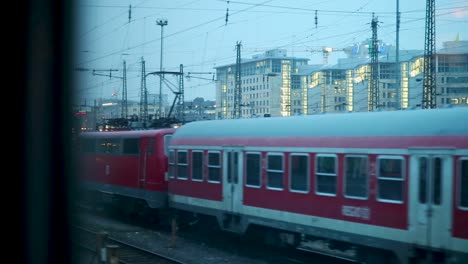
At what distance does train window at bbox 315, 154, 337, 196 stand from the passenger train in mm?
20

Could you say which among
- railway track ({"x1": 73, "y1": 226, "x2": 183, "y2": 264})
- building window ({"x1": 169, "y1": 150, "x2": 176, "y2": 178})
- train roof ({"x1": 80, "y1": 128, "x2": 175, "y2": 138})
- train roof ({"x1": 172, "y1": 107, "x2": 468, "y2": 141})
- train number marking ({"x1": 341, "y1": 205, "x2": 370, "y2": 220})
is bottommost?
railway track ({"x1": 73, "y1": 226, "x2": 183, "y2": 264})

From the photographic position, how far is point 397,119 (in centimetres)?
1064

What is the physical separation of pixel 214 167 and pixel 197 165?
1.00 meters

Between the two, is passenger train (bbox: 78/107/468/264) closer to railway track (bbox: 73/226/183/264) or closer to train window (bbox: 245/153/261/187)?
train window (bbox: 245/153/261/187)

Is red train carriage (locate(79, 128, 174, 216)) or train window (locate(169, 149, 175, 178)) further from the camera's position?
red train carriage (locate(79, 128, 174, 216))

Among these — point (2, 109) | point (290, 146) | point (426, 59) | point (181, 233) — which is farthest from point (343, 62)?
point (2, 109)

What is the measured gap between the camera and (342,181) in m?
11.3

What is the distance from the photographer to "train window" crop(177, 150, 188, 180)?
55.4 ft

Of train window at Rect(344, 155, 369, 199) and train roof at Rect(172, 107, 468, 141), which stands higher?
train roof at Rect(172, 107, 468, 141)

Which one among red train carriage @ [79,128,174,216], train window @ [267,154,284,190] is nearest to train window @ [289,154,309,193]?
train window @ [267,154,284,190]

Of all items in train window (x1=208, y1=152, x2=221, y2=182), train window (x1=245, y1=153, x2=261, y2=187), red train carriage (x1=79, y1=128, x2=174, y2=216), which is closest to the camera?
train window (x1=245, y1=153, x2=261, y2=187)

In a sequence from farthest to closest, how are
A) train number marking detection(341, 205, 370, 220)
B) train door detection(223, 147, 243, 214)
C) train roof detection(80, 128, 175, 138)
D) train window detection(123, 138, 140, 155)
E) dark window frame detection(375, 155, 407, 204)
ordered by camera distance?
train window detection(123, 138, 140, 155), train roof detection(80, 128, 175, 138), train door detection(223, 147, 243, 214), train number marking detection(341, 205, 370, 220), dark window frame detection(375, 155, 407, 204)

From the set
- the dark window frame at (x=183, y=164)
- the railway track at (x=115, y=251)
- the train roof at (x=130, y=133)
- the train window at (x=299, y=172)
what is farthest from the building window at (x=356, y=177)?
the train roof at (x=130, y=133)

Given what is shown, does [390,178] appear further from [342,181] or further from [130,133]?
[130,133]
